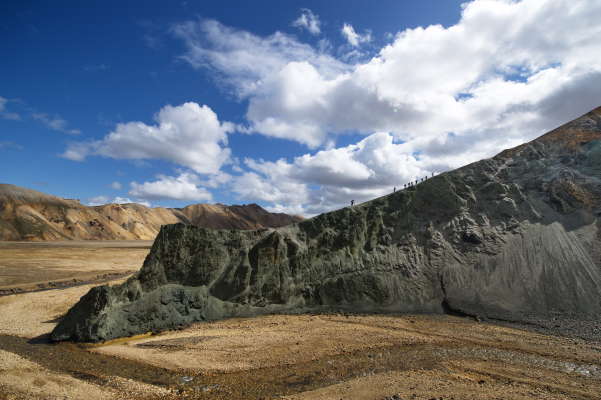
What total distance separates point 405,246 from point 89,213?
8454cm

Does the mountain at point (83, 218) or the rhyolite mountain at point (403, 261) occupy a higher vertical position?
the mountain at point (83, 218)

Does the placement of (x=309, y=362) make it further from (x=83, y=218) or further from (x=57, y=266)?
(x=83, y=218)

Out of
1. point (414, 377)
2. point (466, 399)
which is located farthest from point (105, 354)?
point (466, 399)

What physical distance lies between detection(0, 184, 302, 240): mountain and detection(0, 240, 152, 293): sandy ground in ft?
60.7

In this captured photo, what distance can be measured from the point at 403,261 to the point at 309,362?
10.5 meters

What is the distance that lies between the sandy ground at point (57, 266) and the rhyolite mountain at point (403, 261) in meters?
16.1

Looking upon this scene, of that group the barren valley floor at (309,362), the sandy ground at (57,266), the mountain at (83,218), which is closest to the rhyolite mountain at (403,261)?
the barren valley floor at (309,362)

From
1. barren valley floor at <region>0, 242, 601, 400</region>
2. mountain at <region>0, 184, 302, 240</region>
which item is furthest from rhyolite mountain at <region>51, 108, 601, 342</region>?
mountain at <region>0, 184, 302, 240</region>

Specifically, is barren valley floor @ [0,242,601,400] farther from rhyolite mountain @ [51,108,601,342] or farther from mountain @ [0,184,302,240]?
mountain @ [0,184,302,240]

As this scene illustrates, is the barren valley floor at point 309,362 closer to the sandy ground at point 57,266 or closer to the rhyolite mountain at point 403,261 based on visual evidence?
the rhyolite mountain at point 403,261

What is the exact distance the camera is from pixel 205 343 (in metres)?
12.3

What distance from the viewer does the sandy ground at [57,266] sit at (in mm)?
26972

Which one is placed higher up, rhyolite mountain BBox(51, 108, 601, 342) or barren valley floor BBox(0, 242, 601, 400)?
rhyolite mountain BBox(51, 108, 601, 342)

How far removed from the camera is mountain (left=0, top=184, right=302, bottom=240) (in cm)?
6406
